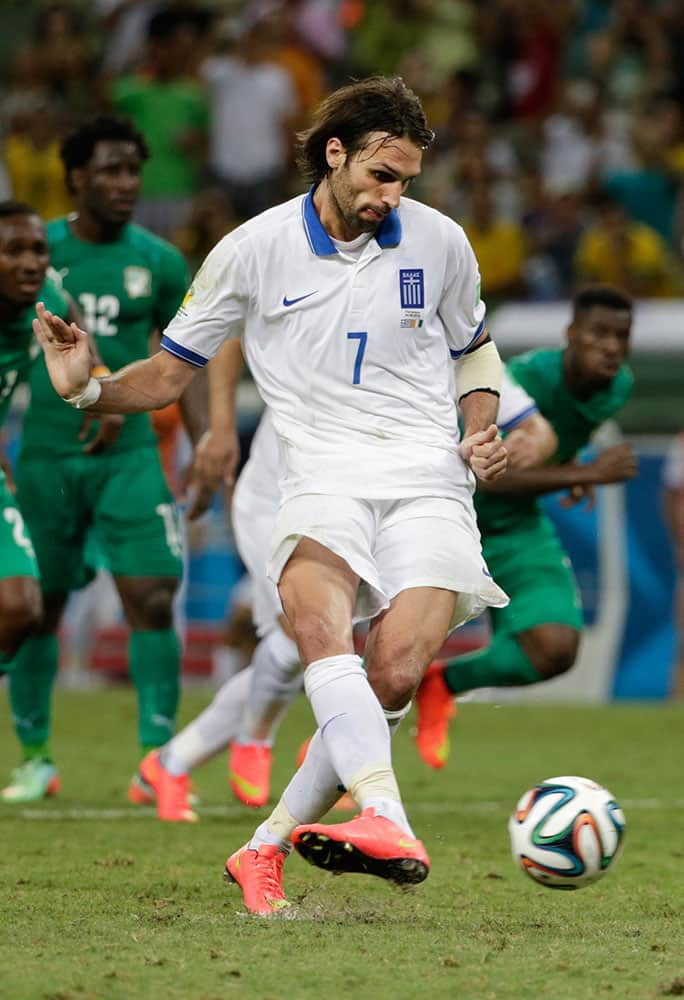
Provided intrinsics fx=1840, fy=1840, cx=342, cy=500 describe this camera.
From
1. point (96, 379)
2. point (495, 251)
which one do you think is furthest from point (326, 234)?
point (495, 251)

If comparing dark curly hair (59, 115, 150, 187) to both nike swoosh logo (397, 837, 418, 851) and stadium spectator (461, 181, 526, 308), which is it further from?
stadium spectator (461, 181, 526, 308)

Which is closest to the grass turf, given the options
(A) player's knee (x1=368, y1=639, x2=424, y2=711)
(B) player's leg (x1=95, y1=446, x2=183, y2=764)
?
(B) player's leg (x1=95, y1=446, x2=183, y2=764)

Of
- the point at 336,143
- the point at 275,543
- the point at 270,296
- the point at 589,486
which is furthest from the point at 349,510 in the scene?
the point at 589,486

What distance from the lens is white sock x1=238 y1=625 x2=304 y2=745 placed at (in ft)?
25.5

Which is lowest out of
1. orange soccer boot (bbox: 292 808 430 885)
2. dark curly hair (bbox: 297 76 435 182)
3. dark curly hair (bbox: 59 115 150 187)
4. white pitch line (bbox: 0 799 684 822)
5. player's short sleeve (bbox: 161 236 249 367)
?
white pitch line (bbox: 0 799 684 822)

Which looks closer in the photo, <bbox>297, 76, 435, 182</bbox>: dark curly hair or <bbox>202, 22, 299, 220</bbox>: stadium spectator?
<bbox>297, 76, 435, 182</bbox>: dark curly hair

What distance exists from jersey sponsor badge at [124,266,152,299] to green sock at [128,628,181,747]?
1.53 m

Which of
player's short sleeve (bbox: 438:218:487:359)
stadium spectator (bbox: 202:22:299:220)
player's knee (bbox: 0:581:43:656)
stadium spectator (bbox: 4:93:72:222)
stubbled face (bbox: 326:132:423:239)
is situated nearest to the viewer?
stubbled face (bbox: 326:132:423:239)

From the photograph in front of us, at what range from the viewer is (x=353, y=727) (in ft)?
16.2

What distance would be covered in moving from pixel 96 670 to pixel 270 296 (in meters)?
9.71

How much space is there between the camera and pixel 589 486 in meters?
8.02

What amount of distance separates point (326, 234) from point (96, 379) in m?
0.81

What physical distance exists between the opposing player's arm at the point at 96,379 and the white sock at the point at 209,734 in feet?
8.47

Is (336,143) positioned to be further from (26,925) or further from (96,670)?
(96,670)
